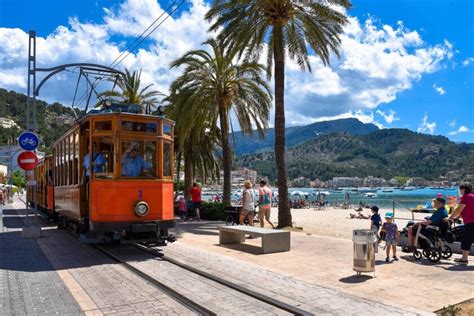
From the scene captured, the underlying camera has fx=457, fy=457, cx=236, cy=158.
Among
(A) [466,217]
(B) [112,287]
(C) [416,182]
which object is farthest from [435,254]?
(C) [416,182]

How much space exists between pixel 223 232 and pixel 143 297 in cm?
625

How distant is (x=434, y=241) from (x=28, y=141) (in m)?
11.8

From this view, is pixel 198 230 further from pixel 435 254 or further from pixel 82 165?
pixel 435 254

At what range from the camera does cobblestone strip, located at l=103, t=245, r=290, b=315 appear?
626cm

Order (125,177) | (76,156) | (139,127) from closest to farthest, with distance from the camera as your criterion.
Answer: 1. (125,177)
2. (139,127)
3. (76,156)

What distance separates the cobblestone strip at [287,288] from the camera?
20.4 ft

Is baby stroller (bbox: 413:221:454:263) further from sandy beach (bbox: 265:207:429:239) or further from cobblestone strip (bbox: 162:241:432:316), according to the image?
sandy beach (bbox: 265:207:429:239)

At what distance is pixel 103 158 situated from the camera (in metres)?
10.9

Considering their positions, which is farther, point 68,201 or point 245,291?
point 68,201

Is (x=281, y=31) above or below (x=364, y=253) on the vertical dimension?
above

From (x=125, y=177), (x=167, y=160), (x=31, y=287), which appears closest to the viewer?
(x=31, y=287)

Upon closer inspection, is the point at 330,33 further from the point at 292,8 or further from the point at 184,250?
the point at 184,250

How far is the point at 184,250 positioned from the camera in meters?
11.7

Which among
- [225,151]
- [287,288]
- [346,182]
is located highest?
[225,151]
